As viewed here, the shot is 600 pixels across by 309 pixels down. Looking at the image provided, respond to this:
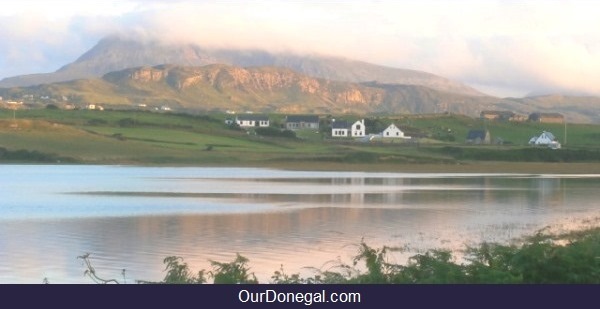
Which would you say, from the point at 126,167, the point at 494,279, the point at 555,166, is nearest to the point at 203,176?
the point at 126,167

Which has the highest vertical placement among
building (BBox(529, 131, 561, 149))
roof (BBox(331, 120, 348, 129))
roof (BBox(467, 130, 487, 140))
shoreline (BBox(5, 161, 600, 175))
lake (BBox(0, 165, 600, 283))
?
roof (BBox(331, 120, 348, 129))

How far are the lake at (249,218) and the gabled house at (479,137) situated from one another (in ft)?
185

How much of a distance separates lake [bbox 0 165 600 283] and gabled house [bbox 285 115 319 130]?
83014 mm

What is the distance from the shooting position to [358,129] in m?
138

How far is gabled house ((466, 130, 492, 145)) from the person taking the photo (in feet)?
406

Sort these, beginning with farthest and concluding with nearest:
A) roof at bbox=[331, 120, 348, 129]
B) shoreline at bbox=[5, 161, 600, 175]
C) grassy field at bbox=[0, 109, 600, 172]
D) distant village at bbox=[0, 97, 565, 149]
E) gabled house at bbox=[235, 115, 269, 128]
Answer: gabled house at bbox=[235, 115, 269, 128]
roof at bbox=[331, 120, 348, 129]
distant village at bbox=[0, 97, 565, 149]
grassy field at bbox=[0, 109, 600, 172]
shoreline at bbox=[5, 161, 600, 175]

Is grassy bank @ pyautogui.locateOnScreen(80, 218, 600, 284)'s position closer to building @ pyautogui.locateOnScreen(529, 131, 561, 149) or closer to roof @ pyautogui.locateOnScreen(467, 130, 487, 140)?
building @ pyautogui.locateOnScreen(529, 131, 561, 149)

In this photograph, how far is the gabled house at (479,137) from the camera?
124m

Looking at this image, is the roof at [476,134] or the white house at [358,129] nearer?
the roof at [476,134]

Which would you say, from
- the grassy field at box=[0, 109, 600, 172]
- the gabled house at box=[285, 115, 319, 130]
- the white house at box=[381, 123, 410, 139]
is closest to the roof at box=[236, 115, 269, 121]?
the gabled house at box=[285, 115, 319, 130]

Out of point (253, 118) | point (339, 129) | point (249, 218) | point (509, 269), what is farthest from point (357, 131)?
point (509, 269)

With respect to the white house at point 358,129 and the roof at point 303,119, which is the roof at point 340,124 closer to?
the white house at point 358,129

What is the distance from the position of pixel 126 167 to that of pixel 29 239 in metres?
55.1

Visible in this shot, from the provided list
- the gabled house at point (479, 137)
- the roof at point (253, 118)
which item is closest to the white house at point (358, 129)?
the gabled house at point (479, 137)
